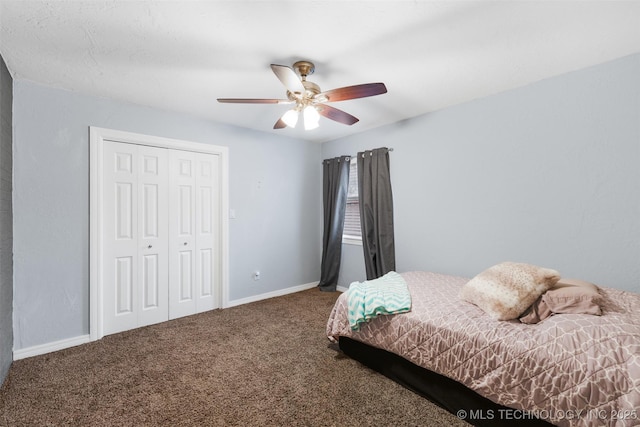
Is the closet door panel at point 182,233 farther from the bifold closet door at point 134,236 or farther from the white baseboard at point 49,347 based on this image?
the white baseboard at point 49,347

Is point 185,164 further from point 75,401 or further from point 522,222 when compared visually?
point 522,222

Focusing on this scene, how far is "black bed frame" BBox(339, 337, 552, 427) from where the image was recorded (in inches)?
60.4

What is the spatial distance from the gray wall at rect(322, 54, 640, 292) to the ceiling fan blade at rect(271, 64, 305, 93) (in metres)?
1.89

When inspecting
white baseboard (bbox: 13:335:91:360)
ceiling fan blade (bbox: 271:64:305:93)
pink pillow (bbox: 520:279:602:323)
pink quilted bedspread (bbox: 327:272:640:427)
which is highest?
ceiling fan blade (bbox: 271:64:305:93)

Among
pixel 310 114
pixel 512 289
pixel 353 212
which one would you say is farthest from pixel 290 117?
pixel 353 212

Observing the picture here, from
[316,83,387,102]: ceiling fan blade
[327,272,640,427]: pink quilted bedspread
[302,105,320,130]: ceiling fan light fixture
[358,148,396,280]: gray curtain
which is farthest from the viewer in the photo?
[358,148,396,280]: gray curtain

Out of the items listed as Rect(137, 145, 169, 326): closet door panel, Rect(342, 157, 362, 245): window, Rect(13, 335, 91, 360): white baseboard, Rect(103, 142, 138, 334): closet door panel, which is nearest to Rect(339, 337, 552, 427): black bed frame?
Rect(342, 157, 362, 245): window

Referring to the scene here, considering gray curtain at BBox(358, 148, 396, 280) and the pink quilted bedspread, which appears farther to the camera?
gray curtain at BBox(358, 148, 396, 280)

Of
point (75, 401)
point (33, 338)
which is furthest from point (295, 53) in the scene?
point (33, 338)

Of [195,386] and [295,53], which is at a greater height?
[295,53]

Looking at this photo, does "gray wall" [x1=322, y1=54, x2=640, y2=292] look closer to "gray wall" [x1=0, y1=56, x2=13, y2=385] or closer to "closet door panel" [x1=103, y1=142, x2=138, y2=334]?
"closet door panel" [x1=103, y1=142, x2=138, y2=334]

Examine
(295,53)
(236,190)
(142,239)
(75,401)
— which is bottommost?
(75,401)

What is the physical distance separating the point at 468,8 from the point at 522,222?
1.90 meters

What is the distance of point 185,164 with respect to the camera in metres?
3.34
